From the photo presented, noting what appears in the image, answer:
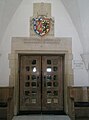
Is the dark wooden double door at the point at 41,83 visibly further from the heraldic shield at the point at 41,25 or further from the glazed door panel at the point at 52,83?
the heraldic shield at the point at 41,25

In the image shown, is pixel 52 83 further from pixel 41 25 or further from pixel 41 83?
pixel 41 25

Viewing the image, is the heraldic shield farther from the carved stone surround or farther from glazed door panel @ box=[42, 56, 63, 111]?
glazed door panel @ box=[42, 56, 63, 111]

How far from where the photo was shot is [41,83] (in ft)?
22.4

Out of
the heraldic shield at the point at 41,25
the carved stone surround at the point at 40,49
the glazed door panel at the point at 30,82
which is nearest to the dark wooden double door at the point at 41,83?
the glazed door panel at the point at 30,82

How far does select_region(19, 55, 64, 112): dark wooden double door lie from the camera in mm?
6730

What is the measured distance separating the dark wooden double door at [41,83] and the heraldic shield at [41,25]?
788 mm

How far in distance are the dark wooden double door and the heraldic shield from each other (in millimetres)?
788

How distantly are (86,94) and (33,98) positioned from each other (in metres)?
1.73

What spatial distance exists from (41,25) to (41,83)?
1758 mm

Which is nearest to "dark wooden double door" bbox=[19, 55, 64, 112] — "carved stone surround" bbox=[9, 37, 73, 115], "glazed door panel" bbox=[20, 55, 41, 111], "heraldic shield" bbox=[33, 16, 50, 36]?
"glazed door panel" bbox=[20, 55, 41, 111]

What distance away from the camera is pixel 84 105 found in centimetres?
557

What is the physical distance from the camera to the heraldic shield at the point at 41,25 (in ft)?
21.7

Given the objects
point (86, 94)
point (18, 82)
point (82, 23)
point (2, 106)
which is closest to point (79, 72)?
point (86, 94)

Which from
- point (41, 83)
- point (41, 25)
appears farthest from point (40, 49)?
point (41, 83)
